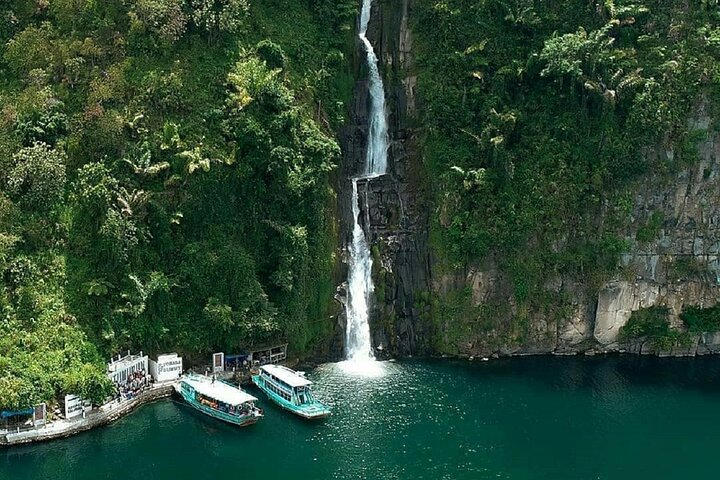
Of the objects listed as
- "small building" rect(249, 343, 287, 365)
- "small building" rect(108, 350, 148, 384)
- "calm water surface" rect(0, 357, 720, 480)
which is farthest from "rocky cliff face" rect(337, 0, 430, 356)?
"small building" rect(108, 350, 148, 384)

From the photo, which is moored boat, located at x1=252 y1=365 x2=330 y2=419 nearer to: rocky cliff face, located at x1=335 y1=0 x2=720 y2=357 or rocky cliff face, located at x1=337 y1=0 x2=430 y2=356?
rocky cliff face, located at x1=337 y1=0 x2=430 y2=356

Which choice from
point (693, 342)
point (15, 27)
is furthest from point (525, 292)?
point (15, 27)

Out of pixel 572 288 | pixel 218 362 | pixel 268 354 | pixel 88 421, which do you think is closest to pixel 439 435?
pixel 268 354

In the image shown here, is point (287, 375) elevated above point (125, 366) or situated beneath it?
situated beneath

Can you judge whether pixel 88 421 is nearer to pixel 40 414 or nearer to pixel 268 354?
pixel 40 414

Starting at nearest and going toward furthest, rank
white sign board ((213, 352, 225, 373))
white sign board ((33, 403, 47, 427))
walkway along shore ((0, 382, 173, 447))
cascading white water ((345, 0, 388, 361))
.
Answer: walkway along shore ((0, 382, 173, 447))
white sign board ((33, 403, 47, 427))
white sign board ((213, 352, 225, 373))
cascading white water ((345, 0, 388, 361))

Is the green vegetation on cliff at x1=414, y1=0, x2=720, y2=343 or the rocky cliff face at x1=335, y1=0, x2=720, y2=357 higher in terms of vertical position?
the green vegetation on cliff at x1=414, y1=0, x2=720, y2=343

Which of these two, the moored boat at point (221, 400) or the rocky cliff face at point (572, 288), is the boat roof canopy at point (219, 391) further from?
the rocky cliff face at point (572, 288)
